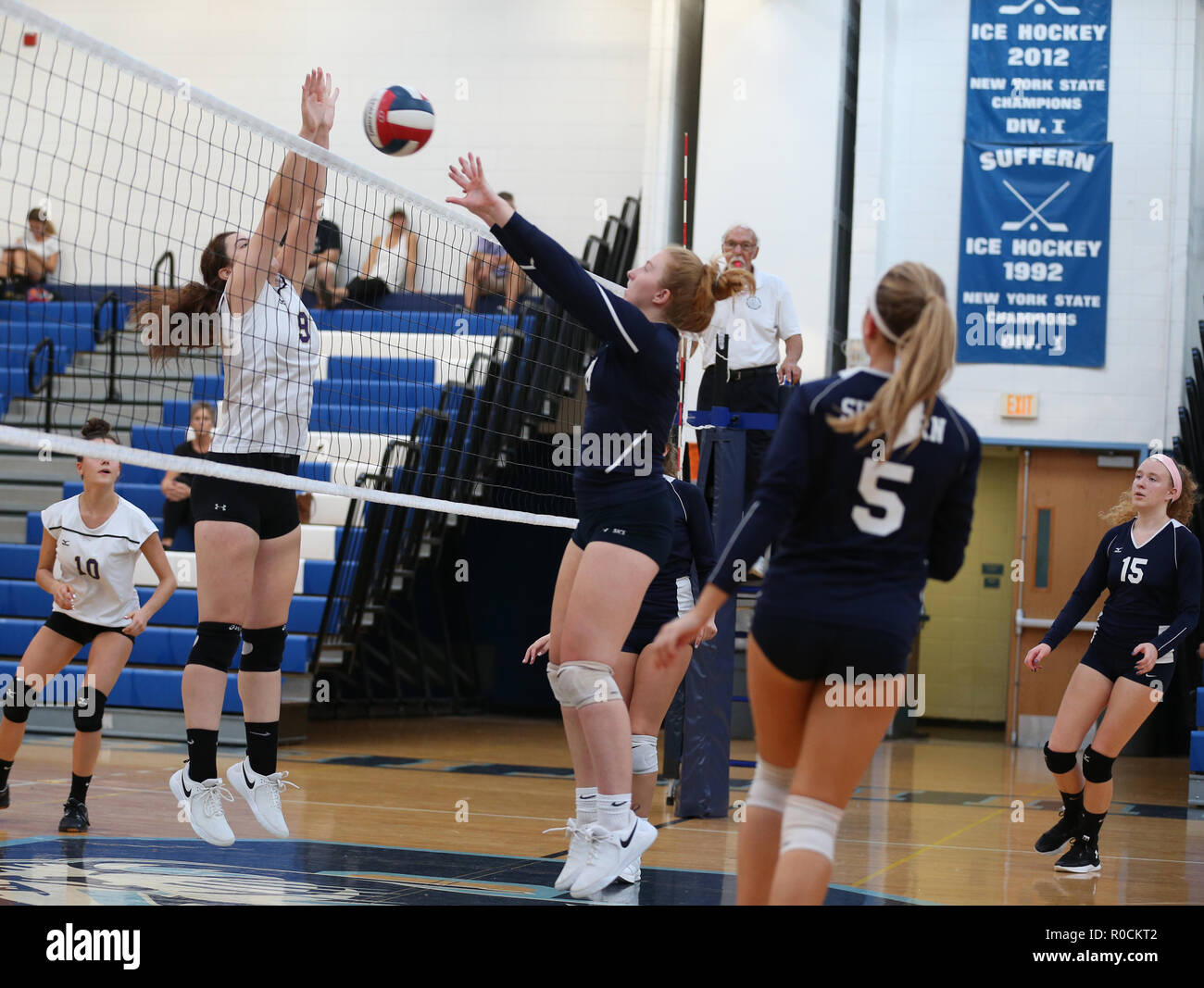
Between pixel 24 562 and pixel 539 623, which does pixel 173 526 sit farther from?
pixel 539 623

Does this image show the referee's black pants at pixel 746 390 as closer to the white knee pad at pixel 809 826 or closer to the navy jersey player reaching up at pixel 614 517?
the navy jersey player reaching up at pixel 614 517

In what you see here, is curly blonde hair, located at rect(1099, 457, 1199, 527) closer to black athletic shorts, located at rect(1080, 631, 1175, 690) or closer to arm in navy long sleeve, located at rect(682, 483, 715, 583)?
black athletic shorts, located at rect(1080, 631, 1175, 690)

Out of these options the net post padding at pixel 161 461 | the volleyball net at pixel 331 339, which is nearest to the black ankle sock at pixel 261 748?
the net post padding at pixel 161 461

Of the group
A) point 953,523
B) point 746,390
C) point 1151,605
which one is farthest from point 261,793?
point 746,390

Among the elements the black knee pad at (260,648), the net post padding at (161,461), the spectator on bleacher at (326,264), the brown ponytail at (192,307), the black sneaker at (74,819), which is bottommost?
the black sneaker at (74,819)

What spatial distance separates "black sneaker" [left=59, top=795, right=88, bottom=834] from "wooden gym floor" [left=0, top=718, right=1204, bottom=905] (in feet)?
0.22

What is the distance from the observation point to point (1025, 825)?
720cm

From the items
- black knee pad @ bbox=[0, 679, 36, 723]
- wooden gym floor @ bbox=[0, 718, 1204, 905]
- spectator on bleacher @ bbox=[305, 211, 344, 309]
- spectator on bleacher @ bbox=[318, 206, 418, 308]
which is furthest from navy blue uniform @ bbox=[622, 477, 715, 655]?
spectator on bleacher @ bbox=[305, 211, 344, 309]

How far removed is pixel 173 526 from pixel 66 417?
2584 mm

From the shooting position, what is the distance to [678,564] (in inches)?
219

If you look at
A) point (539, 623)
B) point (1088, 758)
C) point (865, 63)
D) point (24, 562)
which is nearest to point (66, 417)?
point (24, 562)

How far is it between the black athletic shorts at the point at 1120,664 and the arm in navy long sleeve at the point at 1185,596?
96 mm

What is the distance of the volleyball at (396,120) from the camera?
504 cm

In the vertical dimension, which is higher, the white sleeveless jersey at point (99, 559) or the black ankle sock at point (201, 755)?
the white sleeveless jersey at point (99, 559)
